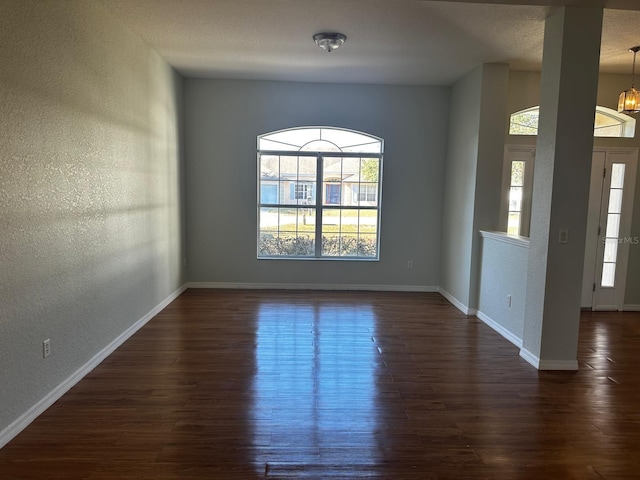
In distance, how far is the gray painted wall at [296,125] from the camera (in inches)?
222

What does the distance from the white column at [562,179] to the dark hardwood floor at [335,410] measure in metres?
0.41

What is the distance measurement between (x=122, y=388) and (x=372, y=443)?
177 centimetres

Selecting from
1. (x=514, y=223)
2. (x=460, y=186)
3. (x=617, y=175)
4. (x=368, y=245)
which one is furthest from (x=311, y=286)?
(x=617, y=175)

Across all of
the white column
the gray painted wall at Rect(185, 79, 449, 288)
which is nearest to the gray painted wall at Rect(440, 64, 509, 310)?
the gray painted wall at Rect(185, 79, 449, 288)

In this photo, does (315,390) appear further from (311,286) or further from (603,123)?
(603,123)

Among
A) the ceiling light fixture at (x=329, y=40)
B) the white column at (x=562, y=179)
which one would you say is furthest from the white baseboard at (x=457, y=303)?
the ceiling light fixture at (x=329, y=40)

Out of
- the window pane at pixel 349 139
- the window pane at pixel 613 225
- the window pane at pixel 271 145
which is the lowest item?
the window pane at pixel 613 225

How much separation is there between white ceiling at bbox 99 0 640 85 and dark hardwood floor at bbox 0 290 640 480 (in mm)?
2804

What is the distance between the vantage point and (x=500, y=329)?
13.8 ft

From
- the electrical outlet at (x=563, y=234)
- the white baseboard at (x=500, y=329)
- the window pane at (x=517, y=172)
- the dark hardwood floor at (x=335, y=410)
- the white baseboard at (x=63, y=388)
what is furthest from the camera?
the window pane at (x=517, y=172)

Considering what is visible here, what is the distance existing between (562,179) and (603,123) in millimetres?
2719

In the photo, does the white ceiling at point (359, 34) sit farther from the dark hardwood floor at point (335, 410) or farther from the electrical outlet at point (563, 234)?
the dark hardwood floor at point (335, 410)

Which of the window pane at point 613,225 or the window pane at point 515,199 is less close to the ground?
the window pane at point 515,199

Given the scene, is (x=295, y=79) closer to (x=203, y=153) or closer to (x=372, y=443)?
(x=203, y=153)
